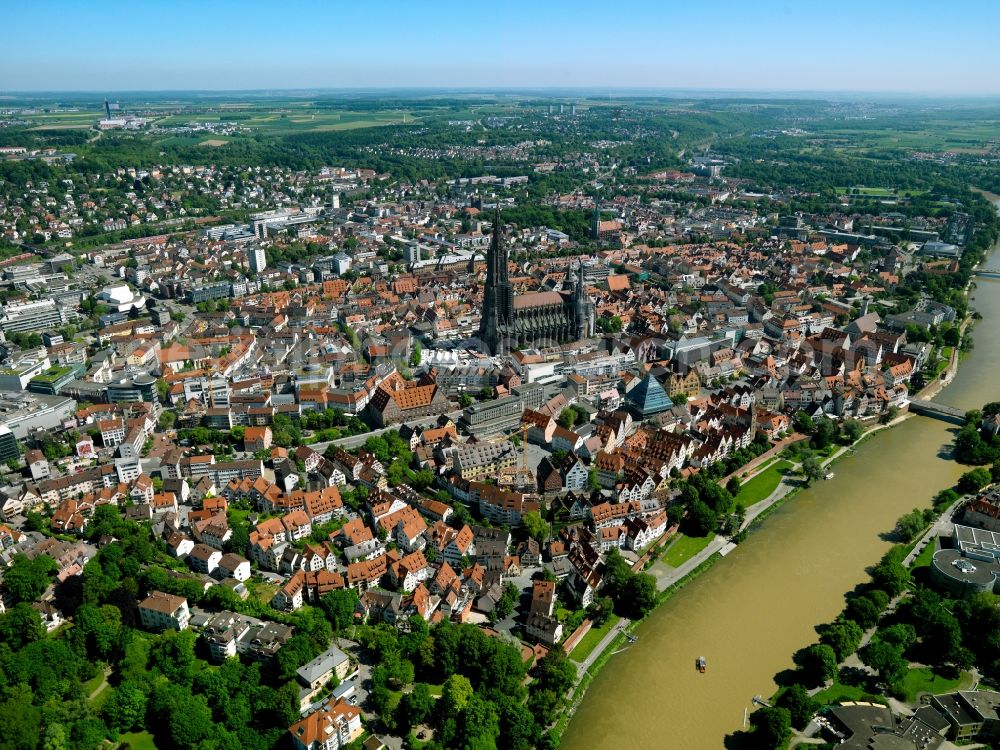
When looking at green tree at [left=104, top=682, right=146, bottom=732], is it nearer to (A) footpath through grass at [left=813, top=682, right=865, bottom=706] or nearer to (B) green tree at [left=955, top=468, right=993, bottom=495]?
(A) footpath through grass at [left=813, top=682, right=865, bottom=706]

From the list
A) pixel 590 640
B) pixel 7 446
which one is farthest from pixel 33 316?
pixel 590 640

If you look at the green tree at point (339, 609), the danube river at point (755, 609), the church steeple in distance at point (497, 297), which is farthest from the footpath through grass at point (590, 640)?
the church steeple in distance at point (497, 297)

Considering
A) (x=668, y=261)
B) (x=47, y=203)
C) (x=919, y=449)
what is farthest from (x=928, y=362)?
(x=47, y=203)

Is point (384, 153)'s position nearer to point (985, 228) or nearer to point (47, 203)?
point (47, 203)

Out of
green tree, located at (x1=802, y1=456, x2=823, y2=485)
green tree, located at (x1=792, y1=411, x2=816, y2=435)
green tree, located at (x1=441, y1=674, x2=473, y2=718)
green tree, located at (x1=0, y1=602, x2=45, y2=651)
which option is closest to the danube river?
green tree, located at (x1=802, y1=456, x2=823, y2=485)

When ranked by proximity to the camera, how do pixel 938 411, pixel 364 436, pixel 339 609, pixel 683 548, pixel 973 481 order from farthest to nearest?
pixel 938 411, pixel 364 436, pixel 973 481, pixel 683 548, pixel 339 609

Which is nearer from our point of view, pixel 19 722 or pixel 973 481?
pixel 19 722

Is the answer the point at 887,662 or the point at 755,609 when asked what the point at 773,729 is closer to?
the point at 887,662
